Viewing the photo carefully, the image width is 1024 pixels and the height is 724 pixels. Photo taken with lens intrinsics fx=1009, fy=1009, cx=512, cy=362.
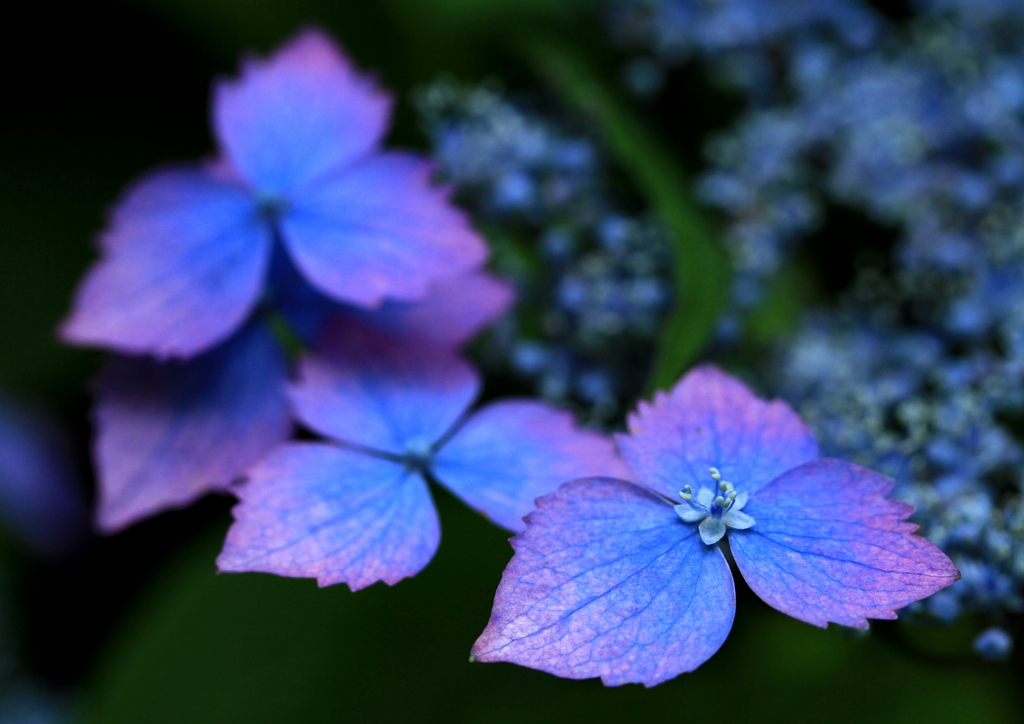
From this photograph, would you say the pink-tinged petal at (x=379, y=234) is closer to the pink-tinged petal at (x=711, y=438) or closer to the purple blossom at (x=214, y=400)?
the purple blossom at (x=214, y=400)

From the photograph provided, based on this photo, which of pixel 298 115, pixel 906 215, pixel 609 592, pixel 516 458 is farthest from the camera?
pixel 906 215

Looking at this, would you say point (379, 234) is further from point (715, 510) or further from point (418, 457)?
point (715, 510)

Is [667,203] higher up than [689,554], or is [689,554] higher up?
[667,203]

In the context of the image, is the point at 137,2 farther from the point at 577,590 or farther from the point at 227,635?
the point at 577,590

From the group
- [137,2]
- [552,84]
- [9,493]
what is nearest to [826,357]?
[552,84]

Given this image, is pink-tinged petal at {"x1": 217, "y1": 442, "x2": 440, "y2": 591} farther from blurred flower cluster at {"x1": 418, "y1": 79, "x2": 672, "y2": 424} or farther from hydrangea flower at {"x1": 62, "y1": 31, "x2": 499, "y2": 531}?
blurred flower cluster at {"x1": 418, "y1": 79, "x2": 672, "y2": 424}

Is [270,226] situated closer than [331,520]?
No

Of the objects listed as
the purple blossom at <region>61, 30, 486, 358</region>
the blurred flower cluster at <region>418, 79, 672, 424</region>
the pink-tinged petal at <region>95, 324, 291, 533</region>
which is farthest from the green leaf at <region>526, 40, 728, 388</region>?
the pink-tinged petal at <region>95, 324, 291, 533</region>

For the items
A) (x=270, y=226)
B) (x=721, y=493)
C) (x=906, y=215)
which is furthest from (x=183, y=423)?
(x=906, y=215)

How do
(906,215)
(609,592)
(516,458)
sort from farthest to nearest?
(906,215), (516,458), (609,592)
